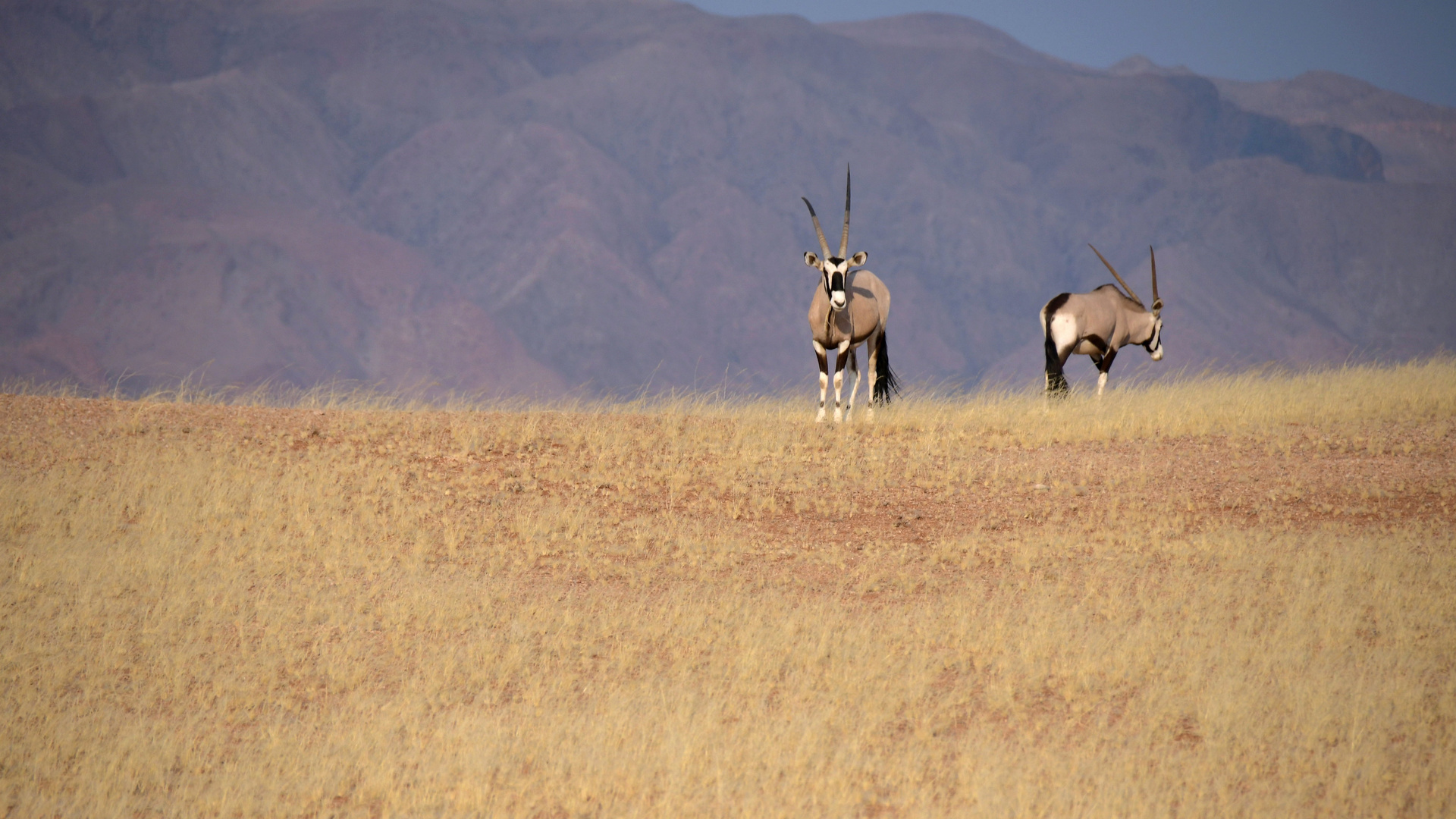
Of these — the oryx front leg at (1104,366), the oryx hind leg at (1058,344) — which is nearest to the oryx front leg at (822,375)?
the oryx hind leg at (1058,344)

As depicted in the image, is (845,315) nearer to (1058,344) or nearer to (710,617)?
(1058,344)

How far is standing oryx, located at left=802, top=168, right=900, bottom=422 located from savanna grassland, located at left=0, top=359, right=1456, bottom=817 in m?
1.11

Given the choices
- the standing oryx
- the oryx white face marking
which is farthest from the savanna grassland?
the oryx white face marking

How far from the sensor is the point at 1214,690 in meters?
8.53

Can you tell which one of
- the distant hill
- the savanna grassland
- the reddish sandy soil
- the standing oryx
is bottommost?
the savanna grassland

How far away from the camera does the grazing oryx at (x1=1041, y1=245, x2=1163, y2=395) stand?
61.9ft

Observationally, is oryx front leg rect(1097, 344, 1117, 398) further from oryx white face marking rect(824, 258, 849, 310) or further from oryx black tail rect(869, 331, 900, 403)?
oryx white face marking rect(824, 258, 849, 310)

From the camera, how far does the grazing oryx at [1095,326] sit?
18859mm

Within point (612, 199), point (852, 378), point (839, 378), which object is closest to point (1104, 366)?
point (852, 378)

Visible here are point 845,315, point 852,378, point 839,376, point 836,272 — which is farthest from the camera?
point 852,378

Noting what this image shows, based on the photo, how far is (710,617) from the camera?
33.0 ft

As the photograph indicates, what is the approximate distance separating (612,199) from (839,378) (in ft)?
365

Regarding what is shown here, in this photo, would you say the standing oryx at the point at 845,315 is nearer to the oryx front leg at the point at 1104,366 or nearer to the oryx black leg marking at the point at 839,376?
the oryx black leg marking at the point at 839,376

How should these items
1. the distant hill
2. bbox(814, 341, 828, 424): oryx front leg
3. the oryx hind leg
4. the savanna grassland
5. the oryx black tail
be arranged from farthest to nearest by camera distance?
1. the distant hill
2. the oryx hind leg
3. the oryx black tail
4. bbox(814, 341, 828, 424): oryx front leg
5. the savanna grassland
